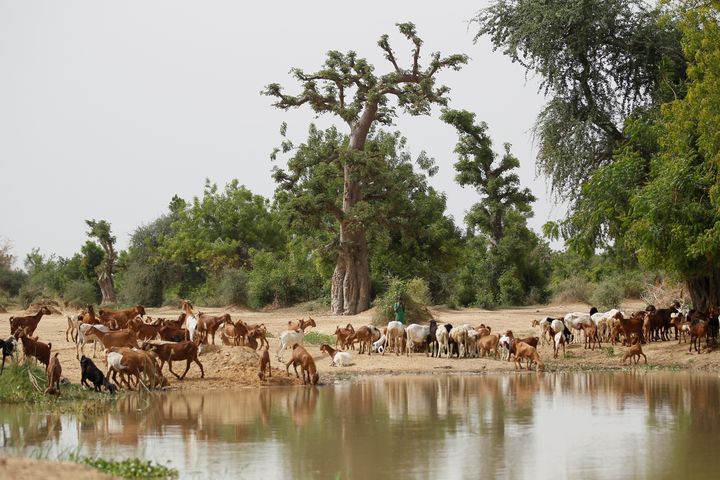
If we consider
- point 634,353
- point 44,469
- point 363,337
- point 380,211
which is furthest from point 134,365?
point 380,211

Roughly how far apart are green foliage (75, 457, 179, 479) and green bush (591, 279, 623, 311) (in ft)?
109

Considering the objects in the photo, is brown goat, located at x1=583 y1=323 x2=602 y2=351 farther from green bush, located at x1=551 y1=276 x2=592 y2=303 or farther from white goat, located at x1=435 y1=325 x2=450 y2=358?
green bush, located at x1=551 y1=276 x2=592 y2=303

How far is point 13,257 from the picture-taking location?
2454 inches

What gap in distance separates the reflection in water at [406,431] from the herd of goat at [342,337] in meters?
0.93

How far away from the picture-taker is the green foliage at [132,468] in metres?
10.2

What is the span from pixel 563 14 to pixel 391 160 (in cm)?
2243

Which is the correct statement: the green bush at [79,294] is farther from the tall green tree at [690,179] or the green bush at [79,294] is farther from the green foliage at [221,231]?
the tall green tree at [690,179]

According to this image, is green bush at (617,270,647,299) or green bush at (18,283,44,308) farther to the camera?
green bush at (617,270,647,299)

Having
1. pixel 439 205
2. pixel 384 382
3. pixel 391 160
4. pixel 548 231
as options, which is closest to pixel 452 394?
pixel 384 382

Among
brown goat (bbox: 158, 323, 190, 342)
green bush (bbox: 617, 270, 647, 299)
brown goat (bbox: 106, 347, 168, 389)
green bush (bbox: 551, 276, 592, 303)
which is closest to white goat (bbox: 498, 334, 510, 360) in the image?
brown goat (bbox: 158, 323, 190, 342)

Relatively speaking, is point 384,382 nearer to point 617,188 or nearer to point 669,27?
point 617,188

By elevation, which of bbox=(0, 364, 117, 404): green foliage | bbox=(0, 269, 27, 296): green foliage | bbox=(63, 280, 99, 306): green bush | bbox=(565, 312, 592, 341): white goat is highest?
bbox=(0, 269, 27, 296): green foliage

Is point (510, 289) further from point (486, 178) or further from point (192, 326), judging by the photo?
point (192, 326)

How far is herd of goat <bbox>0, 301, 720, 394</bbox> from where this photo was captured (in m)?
19.1
